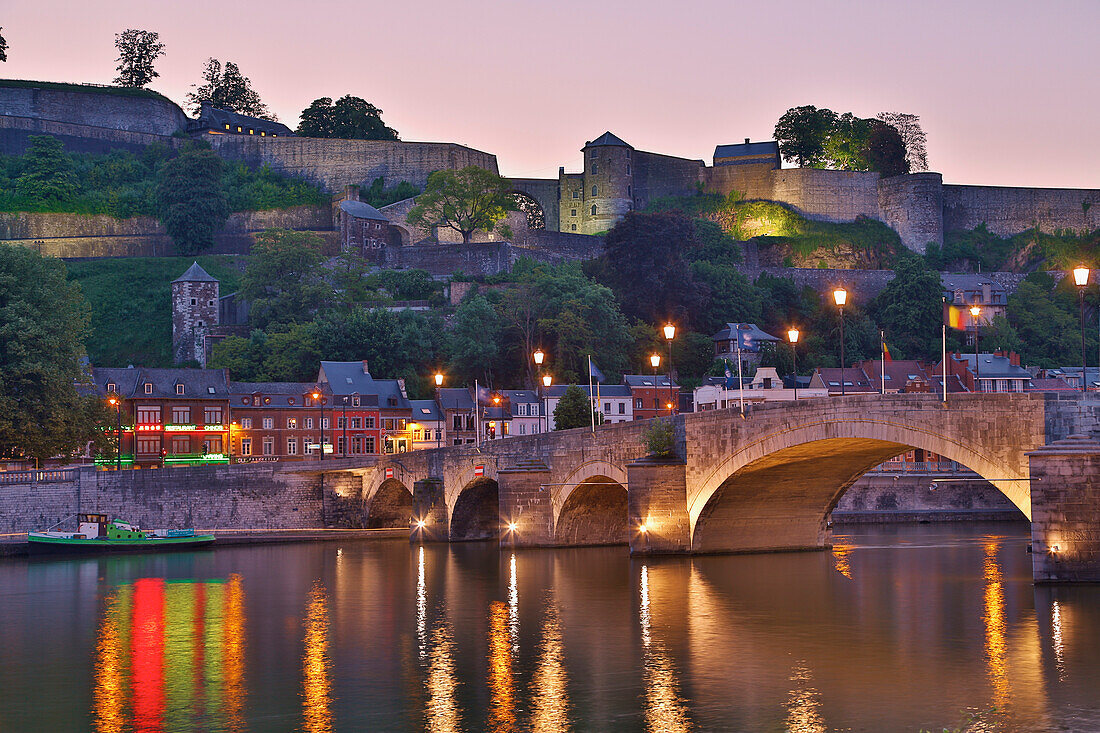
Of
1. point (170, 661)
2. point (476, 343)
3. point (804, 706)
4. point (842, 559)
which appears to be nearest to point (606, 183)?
point (476, 343)

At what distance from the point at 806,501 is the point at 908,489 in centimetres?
2257

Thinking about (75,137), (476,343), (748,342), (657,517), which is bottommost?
(657,517)

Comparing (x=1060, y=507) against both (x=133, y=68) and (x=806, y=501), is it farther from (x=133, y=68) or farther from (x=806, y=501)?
(x=133, y=68)

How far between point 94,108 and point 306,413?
160ft

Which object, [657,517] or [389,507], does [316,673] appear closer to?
[657,517]

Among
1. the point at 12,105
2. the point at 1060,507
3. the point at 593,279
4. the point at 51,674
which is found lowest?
the point at 51,674

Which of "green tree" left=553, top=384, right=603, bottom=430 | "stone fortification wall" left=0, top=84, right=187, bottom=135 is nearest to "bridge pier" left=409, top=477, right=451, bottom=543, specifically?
"green tree" left=553, top=384, right=603, bottom=430

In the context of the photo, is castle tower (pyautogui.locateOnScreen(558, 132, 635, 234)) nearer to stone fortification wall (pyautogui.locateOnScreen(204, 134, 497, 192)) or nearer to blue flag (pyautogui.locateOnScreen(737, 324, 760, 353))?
stone fortification wall (pyautogui.locateOnScreen(204, 134, 497, 192))

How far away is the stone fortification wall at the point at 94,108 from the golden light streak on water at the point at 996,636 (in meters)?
88.1

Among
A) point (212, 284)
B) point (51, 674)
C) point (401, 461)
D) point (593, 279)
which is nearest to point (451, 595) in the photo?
point (51, 674)

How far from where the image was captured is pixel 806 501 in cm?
3391

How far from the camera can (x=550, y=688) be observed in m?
18.9

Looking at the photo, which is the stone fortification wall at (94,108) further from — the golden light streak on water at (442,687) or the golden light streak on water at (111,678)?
the golden light streak on water at (442,687)

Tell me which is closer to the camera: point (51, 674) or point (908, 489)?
point (51, 674)
